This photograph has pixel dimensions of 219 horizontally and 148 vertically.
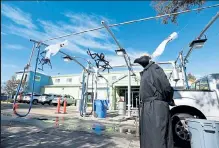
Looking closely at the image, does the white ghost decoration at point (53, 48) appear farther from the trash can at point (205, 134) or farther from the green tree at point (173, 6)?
the trash can at point (205, 134)

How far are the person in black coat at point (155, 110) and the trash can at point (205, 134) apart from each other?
67cm

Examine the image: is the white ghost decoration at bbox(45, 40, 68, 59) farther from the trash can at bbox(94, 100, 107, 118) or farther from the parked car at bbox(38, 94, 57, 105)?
the parked car at bbox(38, 94, 57, 105)

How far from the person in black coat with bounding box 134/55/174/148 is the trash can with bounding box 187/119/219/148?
665 millimetres

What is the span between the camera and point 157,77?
2943mm

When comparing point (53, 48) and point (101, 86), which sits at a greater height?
point (53, 48)

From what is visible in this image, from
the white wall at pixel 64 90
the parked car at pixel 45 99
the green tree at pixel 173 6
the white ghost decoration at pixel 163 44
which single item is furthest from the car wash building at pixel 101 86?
the green tree at pixel 173 6

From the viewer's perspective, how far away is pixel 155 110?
9.07 ft

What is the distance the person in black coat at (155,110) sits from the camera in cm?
265

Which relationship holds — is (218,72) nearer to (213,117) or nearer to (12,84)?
(213,117)

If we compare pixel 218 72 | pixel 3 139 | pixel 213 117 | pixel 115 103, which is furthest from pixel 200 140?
pixel 115 103

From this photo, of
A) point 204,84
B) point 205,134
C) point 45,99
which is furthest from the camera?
point 45,99

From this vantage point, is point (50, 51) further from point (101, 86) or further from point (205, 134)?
point (101, 86)

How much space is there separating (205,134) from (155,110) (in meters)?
1.02

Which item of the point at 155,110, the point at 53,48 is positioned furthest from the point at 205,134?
the point at 53,48
